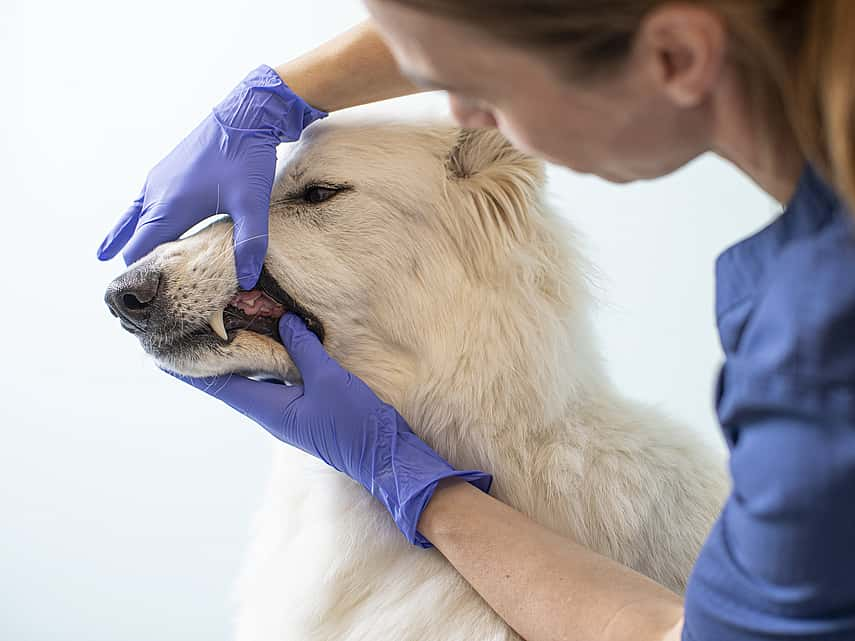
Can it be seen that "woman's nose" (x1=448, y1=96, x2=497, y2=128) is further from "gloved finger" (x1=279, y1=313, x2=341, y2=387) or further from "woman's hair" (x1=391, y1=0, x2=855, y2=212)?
"gloved finger" (x1=279, y1=313, x2=341, y2=387)

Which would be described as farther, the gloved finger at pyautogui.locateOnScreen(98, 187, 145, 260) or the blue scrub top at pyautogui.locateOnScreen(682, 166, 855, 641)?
the gloved finger at pyautogui.locateOnScreen(98, 187, 145, 260)

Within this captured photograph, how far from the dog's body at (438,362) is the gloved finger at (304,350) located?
0.08 ft

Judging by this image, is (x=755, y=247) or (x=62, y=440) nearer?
(x=755, y=247)

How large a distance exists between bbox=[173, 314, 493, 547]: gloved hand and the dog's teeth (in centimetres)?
6

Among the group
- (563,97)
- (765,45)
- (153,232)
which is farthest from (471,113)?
(153,232)

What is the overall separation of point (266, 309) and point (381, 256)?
153mm

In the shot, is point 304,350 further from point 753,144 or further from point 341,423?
point 753,144

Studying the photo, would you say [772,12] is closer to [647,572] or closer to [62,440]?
[647,572]

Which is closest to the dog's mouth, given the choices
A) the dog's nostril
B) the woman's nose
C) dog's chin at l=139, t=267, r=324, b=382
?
dog's chin at l=139, t=267, r=324, b=382

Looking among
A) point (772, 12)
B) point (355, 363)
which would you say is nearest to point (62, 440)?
point (355, 363)

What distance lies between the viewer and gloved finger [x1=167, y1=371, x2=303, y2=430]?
1.10 meters

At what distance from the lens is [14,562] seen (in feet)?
7.08

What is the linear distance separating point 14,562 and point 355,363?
1414 mm

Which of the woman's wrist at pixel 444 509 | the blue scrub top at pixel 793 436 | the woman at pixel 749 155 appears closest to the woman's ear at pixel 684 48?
the woman at pixel 749 155
